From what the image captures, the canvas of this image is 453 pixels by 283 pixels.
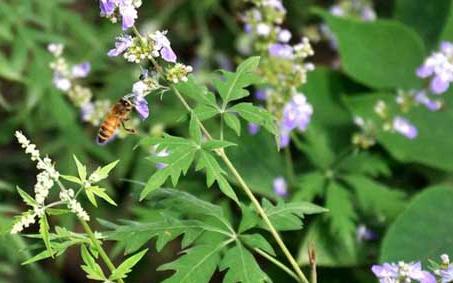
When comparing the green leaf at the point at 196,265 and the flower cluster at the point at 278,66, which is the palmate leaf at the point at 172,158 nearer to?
the green leaf at the point at 196,265

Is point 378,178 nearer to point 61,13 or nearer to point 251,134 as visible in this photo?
point 251,134

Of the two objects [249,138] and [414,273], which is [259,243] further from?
[249,138]

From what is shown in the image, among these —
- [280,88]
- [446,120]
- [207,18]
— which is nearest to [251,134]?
[280,88]

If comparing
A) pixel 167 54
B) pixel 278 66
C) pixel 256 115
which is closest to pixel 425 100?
pixel 278 66

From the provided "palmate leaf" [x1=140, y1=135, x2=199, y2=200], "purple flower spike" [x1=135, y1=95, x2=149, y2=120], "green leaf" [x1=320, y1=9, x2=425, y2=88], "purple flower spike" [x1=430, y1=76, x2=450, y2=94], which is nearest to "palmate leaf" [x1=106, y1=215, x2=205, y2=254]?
"palmate leaf" [x1=140, y1=135, x2=199, y2=200]

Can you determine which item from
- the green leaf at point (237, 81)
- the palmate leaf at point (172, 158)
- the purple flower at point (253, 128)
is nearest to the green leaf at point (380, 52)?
the purple flower at point (253, 128)

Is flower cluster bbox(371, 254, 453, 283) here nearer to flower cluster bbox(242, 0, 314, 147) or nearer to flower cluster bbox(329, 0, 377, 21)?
flower cluster bbox(242, 0, 314, 147)
